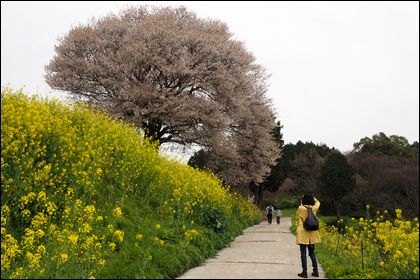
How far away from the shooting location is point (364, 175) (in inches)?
1842

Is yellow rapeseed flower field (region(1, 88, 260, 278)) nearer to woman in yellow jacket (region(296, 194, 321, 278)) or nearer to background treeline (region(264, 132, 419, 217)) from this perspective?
woman in yellow jacket (region(296, 194, 321, 278))

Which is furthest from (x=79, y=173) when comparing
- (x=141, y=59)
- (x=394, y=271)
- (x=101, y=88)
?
(x=101, y=88)

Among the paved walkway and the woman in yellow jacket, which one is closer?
the paved walkway

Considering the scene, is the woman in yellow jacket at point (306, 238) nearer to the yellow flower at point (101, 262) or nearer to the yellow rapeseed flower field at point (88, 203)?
the yellow rapeseed flower field at point (88, 203)

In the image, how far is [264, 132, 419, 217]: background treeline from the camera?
3850 centimetres

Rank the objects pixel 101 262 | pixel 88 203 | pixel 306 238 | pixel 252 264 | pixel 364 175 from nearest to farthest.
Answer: pixel 101 262 < pixel 306 238 < pixel 252 264 < pixel 88 203 < pixel 364 175

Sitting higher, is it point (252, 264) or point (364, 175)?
point (364, 175)

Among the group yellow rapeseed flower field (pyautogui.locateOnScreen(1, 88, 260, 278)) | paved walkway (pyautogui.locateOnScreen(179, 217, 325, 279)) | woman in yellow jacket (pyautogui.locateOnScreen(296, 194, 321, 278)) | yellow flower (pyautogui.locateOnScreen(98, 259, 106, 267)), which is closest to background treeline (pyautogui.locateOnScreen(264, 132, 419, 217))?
paved walkway (pyautogui.locateOnScreen(179, 217, 325, 279))

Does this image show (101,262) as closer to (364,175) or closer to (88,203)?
(88,203)

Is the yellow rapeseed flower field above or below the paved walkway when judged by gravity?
above

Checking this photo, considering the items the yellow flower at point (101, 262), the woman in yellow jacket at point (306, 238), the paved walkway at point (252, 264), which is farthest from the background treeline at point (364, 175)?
the yellow flower at point (101, 262)

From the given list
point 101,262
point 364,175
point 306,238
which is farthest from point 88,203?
point 364,175

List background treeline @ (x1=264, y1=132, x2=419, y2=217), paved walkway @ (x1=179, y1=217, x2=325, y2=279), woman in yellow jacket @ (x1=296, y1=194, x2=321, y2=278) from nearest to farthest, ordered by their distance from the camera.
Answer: paved walkway @ (x1=179, y1=217, x2=325, y2=279)
woman in yellow jacket @ (x1=296, y1=194, x2=321, y2=278)
background treeline @ (x1=264, y1=132, x2=419, y2=217)

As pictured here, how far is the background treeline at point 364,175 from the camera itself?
3850 cm
